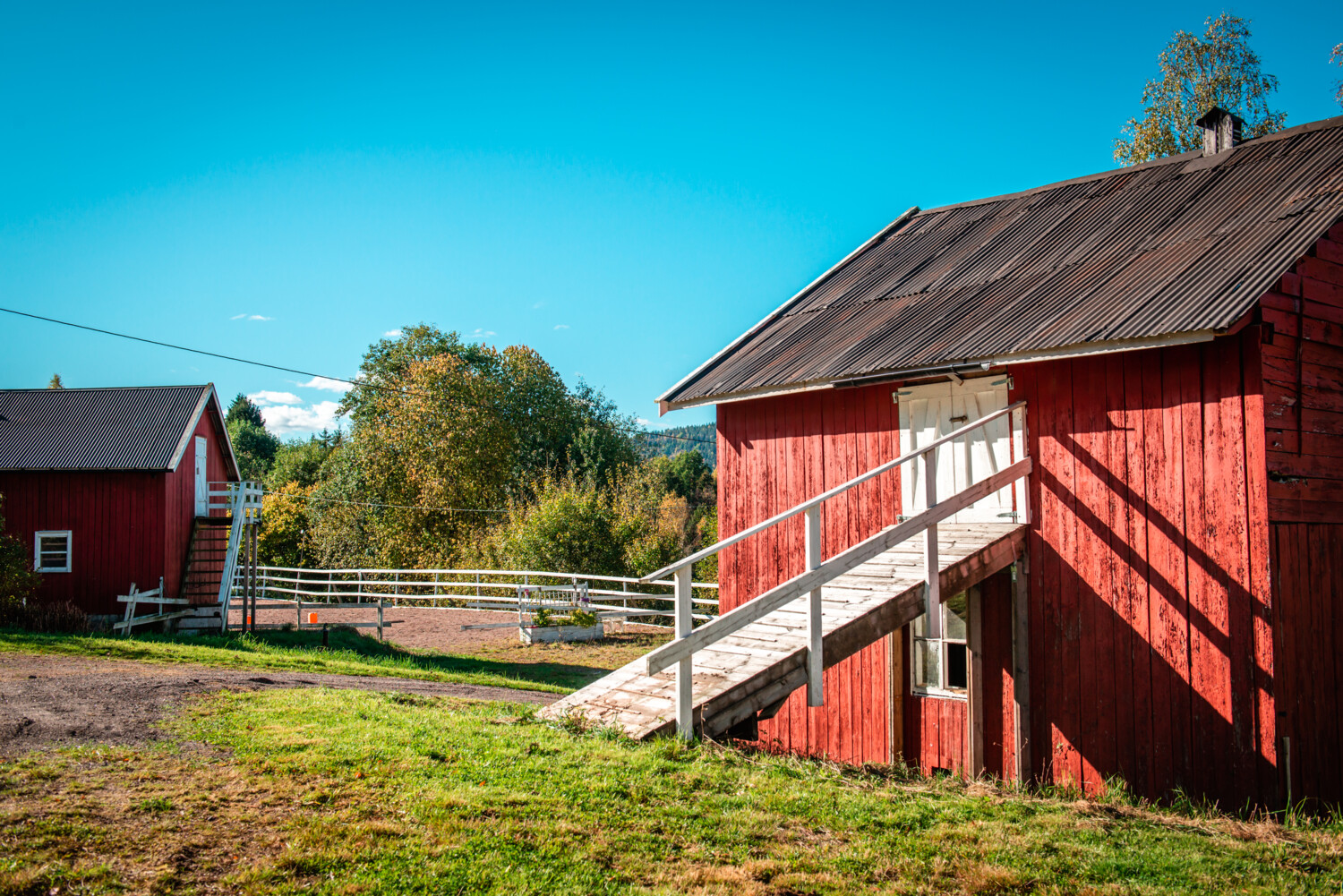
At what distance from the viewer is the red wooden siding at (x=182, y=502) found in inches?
893

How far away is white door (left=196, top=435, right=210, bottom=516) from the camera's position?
24828 millimetres

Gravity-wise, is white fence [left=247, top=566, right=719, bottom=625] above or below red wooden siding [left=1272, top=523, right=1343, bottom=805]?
below

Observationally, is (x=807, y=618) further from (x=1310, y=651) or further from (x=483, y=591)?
(x=483, y=591)

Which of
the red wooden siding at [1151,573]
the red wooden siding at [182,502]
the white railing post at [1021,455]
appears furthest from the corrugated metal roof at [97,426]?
the red wooden siding at [1151,573]

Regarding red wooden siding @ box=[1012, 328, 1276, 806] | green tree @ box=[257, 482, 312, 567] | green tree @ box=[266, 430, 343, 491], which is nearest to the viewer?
red wooden siding @ box=[1012, 328, 1276, 806]

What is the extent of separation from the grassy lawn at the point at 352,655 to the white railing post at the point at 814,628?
26.0 feet

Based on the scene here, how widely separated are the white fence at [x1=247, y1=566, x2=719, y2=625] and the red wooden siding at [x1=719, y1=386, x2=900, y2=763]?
938 centimetres

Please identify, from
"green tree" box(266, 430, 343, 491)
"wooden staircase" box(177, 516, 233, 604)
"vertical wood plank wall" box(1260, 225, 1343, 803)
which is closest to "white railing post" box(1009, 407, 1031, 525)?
"vertical wood plank wall" box(1260, 225, 1343, 803)

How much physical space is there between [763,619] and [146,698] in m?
5.98

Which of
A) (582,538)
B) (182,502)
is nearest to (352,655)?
(182,502)

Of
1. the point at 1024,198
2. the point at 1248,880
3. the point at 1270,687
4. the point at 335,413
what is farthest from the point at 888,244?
the point at 335,413

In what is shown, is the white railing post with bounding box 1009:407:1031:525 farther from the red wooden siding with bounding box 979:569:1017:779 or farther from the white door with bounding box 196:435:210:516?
the white door with bounding box 196:435:210:516

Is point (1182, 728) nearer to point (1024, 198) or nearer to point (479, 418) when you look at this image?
point (1024, 198)

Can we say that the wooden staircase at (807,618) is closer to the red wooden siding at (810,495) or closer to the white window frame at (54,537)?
the red wooden siding at (810,495)
